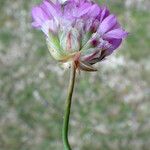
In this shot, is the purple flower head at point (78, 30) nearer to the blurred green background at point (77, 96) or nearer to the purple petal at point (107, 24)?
the purple petal at point (107, 24)

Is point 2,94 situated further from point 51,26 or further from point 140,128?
point 51,26

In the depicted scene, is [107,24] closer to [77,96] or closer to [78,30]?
[78,30]

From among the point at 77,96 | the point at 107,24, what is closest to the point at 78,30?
the point at 107,24

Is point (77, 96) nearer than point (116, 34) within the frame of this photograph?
No

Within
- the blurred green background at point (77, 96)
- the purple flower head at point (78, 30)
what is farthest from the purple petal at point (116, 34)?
the blurred green background at point (77, 96)

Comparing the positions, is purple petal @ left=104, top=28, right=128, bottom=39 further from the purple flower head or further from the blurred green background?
the blurred green background

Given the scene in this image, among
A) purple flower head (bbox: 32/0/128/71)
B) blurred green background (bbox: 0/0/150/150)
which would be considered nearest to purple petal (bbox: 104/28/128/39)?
purple flower head (bbox: 32/0/128/71)
